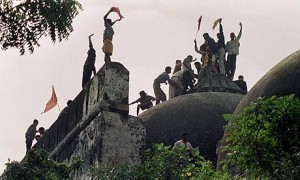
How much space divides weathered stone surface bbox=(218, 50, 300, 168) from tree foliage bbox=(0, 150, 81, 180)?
3503mm

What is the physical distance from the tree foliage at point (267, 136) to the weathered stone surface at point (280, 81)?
2951 millimetres

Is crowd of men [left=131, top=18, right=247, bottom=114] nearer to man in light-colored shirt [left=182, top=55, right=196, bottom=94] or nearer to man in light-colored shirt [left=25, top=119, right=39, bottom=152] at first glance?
man in light-colored shirt [left=182, top=55, right=196, bottom=94]

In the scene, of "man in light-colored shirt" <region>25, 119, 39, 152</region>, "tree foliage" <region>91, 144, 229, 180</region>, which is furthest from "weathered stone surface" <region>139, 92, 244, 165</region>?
"tree foliage" <region>91, 144, 229, 180</region>

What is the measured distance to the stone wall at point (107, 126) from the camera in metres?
11.5

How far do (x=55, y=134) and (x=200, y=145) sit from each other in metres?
2.74

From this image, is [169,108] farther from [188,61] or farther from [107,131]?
[107,131]

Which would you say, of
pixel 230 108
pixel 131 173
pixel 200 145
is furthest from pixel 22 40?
pixel 230 108

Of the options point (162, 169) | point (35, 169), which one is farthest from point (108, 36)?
point (35, 169)

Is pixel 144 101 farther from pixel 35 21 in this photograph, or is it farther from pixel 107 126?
pixel 35 21

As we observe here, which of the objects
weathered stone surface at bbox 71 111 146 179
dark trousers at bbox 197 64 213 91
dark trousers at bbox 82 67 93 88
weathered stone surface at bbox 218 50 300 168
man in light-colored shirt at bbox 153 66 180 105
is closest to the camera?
weathered stone surface at bbox 71 111 146 179

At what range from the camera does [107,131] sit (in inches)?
457

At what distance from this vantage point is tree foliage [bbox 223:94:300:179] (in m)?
8.60

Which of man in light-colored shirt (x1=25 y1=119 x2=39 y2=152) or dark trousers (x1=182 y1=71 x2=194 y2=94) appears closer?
man in light-colored shirt (x1=25 y1=119 x2=39 y2=152)

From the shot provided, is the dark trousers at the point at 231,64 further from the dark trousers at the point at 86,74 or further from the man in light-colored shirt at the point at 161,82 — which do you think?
the dark trousers at the point at 86,74
